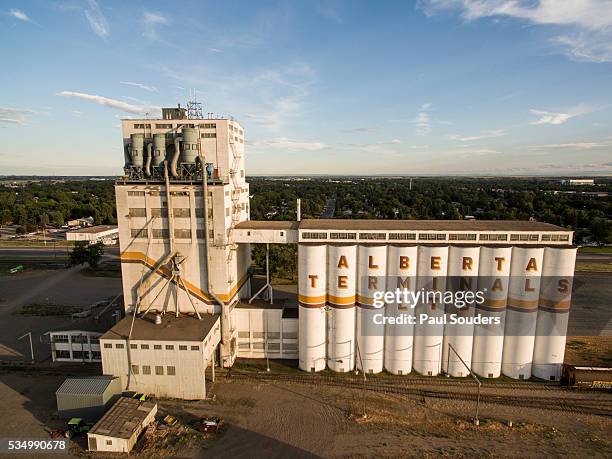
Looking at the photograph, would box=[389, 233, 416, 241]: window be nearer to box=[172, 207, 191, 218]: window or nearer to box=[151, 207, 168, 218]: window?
box=[172, 207, 191, 218]: window

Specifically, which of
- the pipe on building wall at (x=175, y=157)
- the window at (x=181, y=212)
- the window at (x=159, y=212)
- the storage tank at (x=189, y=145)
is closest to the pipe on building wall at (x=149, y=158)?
the pipe on building wall at (x=175, y=157)

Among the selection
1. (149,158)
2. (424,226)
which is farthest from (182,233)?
(424,226)

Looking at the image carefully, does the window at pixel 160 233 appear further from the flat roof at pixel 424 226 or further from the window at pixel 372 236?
the window at pixel 372 236

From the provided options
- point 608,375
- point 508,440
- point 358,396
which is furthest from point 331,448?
point 608,375

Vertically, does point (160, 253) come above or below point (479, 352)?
above

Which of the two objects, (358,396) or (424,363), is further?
(424,363)

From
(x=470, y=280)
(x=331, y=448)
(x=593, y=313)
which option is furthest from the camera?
(x=593, y=313)

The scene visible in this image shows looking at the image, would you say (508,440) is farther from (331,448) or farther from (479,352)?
(331,448)

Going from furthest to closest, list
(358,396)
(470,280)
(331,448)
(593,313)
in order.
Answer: (593,313) < (470,280) < (358,396) < (331,448)
